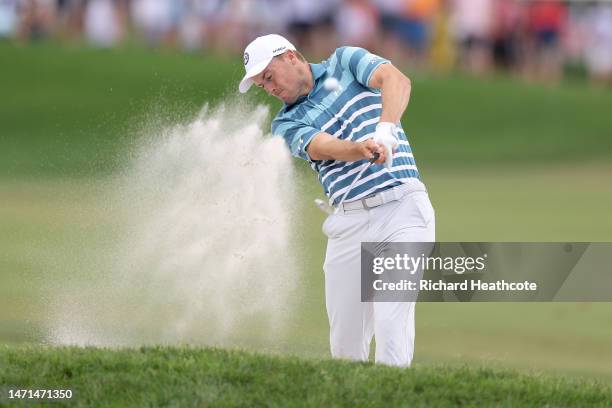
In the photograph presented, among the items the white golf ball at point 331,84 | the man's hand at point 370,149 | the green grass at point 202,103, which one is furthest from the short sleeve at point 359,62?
the green grass at point 202,103

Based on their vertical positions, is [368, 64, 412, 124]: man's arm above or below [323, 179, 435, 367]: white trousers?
above

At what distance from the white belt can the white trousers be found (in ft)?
0.09

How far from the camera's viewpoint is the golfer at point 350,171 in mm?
7438

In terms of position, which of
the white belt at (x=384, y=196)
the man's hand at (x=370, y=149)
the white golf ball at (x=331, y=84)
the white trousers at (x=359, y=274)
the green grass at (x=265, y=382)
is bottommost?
the green grass at (x=265, y=382)

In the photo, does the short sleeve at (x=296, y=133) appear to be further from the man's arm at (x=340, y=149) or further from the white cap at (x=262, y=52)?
the white cap at (x=262, y=52)

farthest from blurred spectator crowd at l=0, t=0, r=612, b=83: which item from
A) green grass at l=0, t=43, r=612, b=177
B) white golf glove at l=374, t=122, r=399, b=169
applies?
white golf glove at l=374, t=122, r=399, b=169

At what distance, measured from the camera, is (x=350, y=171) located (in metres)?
7.55

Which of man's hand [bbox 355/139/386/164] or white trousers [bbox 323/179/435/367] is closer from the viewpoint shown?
man's hand [bbox 355/139/386/164]

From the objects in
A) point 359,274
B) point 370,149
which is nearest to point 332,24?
point 359,274

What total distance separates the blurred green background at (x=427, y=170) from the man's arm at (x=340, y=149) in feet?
7.89

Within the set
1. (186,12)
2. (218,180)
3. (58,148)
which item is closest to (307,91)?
(218,180)

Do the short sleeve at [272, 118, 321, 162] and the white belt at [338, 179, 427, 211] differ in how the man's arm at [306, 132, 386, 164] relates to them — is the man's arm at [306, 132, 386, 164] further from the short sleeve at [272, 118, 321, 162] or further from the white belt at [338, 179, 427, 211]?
the white belt at [338, 179, 427, 211]

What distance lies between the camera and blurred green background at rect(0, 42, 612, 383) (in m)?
11.0

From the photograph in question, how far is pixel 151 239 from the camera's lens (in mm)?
10055
